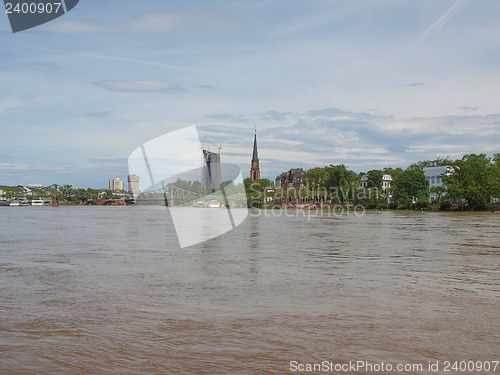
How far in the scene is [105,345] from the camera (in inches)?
250

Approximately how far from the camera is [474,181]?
87.6m

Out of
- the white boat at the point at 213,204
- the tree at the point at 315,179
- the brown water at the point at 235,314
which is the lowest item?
the brown water at the point at 235,314

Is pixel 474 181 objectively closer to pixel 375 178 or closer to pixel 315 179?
pixel 375 178

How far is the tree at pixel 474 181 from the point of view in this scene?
285 ft

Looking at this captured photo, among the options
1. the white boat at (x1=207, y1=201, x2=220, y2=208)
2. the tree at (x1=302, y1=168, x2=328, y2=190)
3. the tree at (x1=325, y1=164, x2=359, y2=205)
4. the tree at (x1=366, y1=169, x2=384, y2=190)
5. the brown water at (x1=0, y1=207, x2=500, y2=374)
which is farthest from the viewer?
the tree at (x1=366, y1=169, x2=384, y2=190)

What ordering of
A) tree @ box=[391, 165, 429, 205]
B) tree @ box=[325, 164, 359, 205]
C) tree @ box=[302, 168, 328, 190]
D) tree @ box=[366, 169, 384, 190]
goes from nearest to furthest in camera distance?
1. tree @ box=[391, 165, 429, 205]
2. tree @ box=[325, 164, 359, 205]
3. tree @ box=[302, 168, 328, 190]
4. tree @ box=[366, 169, 384, 190]

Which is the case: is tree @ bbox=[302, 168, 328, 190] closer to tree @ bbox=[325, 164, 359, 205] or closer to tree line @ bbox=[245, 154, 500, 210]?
tree line @ bbox=[245, 154, 500, 210]

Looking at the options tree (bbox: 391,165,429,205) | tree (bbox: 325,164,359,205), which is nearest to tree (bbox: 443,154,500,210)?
tree (bbox: 391,165,429,205)

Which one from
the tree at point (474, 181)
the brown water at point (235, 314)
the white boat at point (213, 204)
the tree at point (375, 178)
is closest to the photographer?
the brown water at point (235, 314)

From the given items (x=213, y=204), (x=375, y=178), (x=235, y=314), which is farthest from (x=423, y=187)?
(x=235, y=314)

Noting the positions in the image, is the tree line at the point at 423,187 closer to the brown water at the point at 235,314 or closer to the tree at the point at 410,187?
the tree at the point at 410,187

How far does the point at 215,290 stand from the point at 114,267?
479cm

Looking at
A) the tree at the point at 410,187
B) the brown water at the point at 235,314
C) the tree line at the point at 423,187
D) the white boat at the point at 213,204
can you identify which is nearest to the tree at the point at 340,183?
the tree line at the point at 423,187

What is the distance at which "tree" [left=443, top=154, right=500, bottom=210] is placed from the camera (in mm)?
86938
